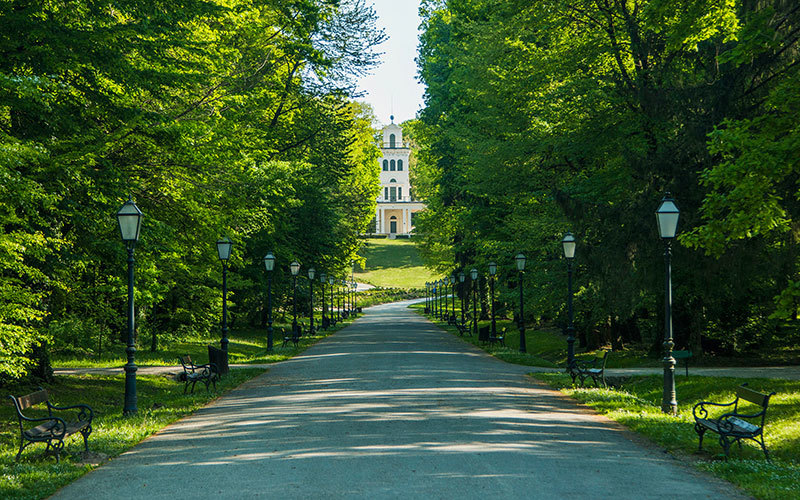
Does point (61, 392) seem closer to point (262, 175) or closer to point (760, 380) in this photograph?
point (262, 175)

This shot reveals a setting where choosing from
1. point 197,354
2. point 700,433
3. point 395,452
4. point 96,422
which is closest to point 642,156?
point 700,433

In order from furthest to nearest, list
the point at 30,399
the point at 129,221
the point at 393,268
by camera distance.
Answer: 1. the point at 393,268
2. the point at 129,221
3. the point at 30,399

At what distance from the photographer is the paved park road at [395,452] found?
745 cm

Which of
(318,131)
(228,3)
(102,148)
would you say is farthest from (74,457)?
(318,131)

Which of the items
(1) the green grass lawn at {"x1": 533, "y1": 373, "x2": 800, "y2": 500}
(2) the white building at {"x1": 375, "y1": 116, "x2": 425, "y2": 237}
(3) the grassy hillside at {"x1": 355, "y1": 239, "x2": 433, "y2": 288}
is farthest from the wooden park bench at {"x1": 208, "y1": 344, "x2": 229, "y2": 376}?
(2) the white building at {"x1": 375, "y1": 116, "x2": 425, "y2": 237}

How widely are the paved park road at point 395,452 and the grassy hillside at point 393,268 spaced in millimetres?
87144

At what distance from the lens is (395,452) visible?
9.12 m

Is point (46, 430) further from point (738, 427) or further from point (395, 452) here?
point (738, 427)

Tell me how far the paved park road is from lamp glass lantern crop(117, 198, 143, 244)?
3.26 meters

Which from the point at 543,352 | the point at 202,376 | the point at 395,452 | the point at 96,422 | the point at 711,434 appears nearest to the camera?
the point at 395,452

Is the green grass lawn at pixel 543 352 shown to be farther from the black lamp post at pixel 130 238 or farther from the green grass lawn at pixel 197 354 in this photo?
the black lamp post at pixel 130 238

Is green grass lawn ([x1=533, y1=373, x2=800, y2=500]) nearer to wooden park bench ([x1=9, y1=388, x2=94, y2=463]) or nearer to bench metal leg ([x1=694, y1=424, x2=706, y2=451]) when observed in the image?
bench metal leg ([x1=694, y1=424, x2=706, y2=451])

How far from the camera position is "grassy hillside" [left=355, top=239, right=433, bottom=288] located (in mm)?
105562

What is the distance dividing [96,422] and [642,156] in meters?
14.9
